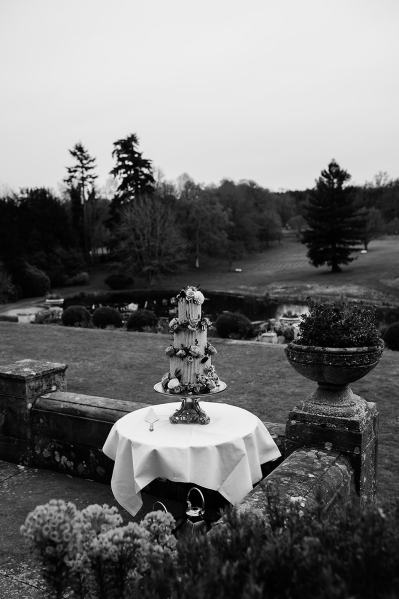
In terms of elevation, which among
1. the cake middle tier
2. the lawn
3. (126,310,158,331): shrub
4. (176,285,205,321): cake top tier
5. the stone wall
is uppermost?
(176,285,205,321): cake top tier

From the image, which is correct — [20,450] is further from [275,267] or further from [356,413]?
[275,267]

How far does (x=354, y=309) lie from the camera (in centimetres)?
428

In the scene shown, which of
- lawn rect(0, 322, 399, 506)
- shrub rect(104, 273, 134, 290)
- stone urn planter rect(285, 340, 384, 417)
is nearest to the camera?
stone urn planter rect(285, 340, 384, 417)

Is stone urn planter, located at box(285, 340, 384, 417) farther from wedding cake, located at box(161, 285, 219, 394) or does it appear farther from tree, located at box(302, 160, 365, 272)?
tree, located at box(302, 160, 365, 272)

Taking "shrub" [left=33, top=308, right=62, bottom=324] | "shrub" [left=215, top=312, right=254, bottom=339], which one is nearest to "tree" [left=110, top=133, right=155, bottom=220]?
"shrub" [left=33, top=308, right=62, bottom=324]

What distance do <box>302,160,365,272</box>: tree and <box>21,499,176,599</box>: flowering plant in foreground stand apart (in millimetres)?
48970

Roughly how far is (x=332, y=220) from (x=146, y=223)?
1800 centimetres

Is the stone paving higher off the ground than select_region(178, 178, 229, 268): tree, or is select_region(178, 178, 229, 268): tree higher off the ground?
select_region(178, 178, 229, 268): tree

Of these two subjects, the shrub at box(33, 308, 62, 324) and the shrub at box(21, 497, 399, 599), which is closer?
the shrub at box(21, 497, 399, 599)

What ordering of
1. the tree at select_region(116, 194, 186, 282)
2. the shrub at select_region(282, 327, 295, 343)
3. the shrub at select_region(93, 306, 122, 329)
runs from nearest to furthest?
the shrub at select_region(282, 327, 295, 343)
the shrub at select_region(93, 306, 122, 329)
the tree at select_region(116, 194, 186, 282)

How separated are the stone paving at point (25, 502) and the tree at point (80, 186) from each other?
179ft

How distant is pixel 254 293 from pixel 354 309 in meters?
40.8

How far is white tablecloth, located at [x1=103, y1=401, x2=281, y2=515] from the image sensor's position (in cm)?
411

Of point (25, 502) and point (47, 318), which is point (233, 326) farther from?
point (25, 502)
